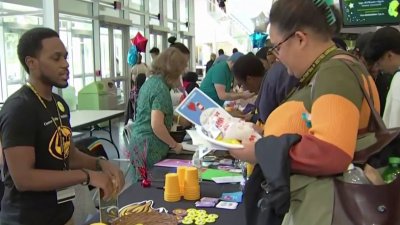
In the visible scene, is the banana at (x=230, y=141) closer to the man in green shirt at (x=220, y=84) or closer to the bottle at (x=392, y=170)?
the bottle at (x=392, y=170)

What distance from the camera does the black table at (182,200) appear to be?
5.12ft

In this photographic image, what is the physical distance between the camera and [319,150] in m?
0.89

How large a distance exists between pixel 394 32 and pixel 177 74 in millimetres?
1324

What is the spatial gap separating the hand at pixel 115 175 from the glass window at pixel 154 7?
32.3 ft

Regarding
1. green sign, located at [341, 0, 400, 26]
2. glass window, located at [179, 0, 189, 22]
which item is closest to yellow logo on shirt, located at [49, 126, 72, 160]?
green sign, located at [341, 0, 400, 26]

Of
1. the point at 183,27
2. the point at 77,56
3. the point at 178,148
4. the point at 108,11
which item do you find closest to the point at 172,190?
the point at 178,148

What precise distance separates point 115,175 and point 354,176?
3.17 ft

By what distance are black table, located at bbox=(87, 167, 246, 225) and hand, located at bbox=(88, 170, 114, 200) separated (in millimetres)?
154

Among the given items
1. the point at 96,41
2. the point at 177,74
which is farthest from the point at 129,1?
the point at 177,74

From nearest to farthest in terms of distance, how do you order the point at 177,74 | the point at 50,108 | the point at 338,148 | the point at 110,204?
the point at 338,148, the point at 110,204, the point at 50,108, the point at 177,74

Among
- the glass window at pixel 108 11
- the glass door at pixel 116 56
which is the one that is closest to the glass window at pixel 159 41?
the glass door at pixel 116 56

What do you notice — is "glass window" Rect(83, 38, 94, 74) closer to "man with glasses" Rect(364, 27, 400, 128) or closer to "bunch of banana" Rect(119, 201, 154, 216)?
"man with glasses" Rect(364, 27, 400, 128)

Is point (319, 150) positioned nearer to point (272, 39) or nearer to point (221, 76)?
point (272, 39)

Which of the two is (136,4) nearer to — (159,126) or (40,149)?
(159,126)
